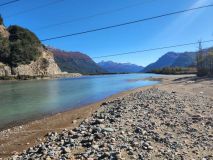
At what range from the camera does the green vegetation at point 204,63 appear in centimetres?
8450

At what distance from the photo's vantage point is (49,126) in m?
20.9

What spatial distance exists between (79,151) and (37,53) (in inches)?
6656

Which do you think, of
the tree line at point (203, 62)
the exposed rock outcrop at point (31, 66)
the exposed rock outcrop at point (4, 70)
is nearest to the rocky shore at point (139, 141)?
the tree line at point (203, 62)

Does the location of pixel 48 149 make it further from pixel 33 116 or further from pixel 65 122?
pixel 33 116

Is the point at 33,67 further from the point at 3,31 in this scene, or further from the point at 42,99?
the point at 42,99

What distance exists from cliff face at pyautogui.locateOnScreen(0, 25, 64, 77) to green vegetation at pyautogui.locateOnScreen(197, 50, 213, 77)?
318ft

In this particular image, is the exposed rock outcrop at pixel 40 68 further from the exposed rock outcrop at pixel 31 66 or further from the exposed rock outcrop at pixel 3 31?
the exposed rock outcrop at pixel 3 31

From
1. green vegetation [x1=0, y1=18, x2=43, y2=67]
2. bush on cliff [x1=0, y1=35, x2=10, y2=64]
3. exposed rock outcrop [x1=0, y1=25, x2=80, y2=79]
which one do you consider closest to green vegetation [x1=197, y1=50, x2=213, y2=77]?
exposed rock outcrop [x1=0, y1=25, x2=80, y2=79]

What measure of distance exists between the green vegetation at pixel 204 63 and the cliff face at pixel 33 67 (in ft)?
318

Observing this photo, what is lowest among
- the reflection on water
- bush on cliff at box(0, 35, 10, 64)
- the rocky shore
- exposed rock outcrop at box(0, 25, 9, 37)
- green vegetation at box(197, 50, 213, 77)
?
the reflection on water

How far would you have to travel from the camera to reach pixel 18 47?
519 ft

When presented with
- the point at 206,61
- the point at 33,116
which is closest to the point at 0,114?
the point at 33,116

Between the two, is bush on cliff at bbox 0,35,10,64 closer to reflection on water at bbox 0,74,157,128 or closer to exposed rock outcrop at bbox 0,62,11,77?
exposed rock outcrop at bbox 0,62,11,77

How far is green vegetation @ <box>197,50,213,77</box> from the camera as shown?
84.5 m
